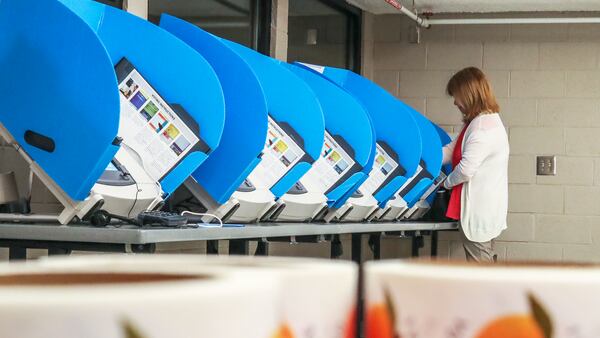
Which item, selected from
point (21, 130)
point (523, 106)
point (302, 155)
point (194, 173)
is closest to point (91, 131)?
point (21, 130)

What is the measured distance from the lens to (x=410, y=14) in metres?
6.08

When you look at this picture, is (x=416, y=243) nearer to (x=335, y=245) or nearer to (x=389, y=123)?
(x=389, y=123)

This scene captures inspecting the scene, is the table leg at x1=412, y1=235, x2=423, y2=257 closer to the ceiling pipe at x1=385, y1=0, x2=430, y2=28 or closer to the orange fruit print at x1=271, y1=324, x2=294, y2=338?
the ceiling pipe at x1=385, y1=0, x2=430, y2=28

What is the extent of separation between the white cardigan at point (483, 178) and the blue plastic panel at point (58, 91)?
2.90m

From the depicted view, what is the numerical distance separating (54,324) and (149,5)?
12.6ft

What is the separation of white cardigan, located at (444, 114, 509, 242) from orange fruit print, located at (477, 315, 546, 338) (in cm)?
464

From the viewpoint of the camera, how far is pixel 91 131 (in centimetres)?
218

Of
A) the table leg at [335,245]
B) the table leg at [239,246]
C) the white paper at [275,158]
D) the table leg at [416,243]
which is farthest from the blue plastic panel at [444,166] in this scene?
the table leg at [239,246]

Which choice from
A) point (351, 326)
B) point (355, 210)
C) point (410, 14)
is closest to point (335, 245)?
point (355, 210)

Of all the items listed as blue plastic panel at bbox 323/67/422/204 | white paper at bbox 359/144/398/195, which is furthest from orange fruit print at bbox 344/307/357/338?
blue plastic panel at bbox 323/67/422/204

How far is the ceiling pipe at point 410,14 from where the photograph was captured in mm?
5797

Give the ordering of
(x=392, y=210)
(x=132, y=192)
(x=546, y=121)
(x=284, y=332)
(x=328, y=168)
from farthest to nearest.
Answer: (x=546, y=121) → (x=392, y=210) → (x=328, y=168) → (x=132, y=192) → (x=284, y=332)

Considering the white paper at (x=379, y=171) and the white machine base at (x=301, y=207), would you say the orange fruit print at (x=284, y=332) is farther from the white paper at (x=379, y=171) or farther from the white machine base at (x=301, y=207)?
the white paper at (x=379, y=171)

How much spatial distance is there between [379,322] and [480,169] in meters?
4.70
